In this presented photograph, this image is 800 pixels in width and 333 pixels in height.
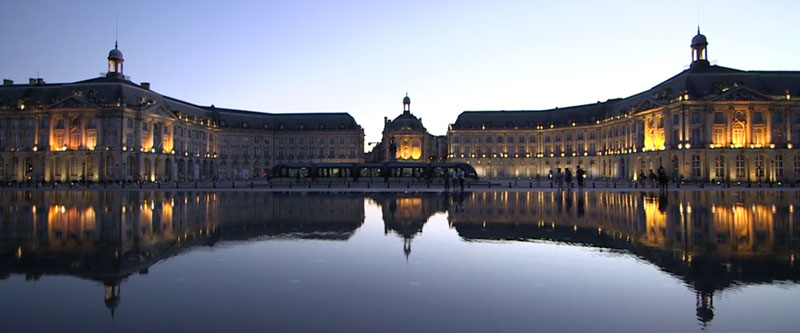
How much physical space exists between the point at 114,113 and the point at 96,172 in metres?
9.68

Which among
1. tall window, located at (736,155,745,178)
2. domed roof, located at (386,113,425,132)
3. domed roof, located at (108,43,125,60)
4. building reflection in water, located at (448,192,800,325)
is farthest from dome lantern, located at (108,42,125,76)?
tall window, located at (736,155,745,178)

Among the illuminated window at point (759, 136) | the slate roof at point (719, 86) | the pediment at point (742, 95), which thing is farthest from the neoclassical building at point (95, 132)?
the illuminated window at point (759, 136)

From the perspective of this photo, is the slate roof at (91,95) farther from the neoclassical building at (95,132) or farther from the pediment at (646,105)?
the pediment at (646,105)

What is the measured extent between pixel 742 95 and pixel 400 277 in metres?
81.1

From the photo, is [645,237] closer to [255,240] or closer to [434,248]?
[434,248]

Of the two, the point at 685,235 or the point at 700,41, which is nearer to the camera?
the point at 685,235

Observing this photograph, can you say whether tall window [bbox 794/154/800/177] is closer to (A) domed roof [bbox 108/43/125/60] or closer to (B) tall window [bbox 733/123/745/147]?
(B) tall window [bbox 733/123/745/147]

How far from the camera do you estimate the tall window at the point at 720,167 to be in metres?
70.8

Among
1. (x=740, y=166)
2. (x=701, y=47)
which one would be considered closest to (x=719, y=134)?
(x=740, y=166)

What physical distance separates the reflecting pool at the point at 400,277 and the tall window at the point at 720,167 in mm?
63335

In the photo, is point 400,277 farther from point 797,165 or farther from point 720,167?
point 797,165

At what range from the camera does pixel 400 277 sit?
29.5ft

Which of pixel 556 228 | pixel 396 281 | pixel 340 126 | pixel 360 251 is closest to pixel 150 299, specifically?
pixel 396 281

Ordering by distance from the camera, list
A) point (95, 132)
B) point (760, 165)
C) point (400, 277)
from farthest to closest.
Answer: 1. point (95, 132)
2. point (760, 165)
3. point (400, 277)
